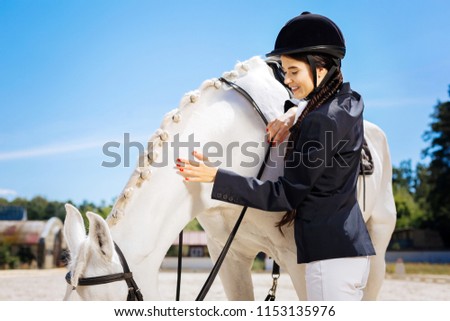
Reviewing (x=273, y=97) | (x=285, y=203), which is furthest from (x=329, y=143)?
(x=273, y=97)

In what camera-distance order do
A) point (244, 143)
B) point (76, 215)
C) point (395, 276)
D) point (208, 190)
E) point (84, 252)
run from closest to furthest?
Result: point (84, 252), point (76, 215), point (208, 190), point (244, 143), point (395, 276)

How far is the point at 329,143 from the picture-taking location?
203 centimetres

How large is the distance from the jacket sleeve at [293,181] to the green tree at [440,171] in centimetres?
2596

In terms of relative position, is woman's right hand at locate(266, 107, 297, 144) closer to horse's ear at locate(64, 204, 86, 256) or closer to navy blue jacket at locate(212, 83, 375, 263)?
navy blue jacket at locate(212, 83, 375, 263)

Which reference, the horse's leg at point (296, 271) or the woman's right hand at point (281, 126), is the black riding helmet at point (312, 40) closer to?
the woman's right hand at point (281, 126)

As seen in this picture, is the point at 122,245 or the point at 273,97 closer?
the point at 122,245

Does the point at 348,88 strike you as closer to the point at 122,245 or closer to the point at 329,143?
the point at 329,143

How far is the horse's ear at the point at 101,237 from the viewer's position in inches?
73.4

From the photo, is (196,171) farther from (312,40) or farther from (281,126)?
(312,40)

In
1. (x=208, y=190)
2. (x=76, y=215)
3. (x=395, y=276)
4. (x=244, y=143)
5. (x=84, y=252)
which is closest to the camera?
(x=84, y=252)

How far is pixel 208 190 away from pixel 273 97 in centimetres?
66

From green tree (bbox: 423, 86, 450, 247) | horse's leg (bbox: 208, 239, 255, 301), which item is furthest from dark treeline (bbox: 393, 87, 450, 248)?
horse's leg (bbox: 208, 239, 255, 301)

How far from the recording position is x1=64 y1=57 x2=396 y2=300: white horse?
1973 millimetres

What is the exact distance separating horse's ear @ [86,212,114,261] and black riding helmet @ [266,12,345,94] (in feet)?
3.40
